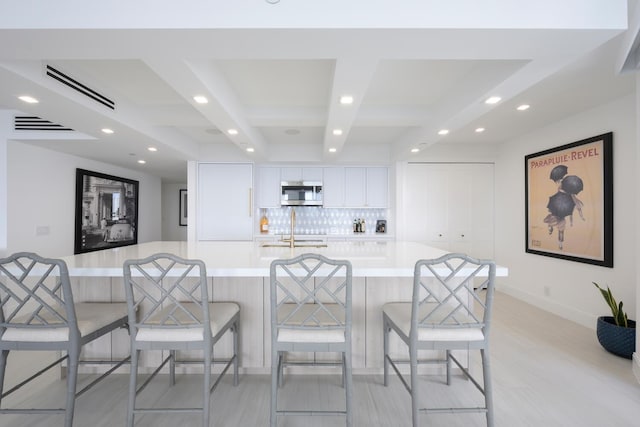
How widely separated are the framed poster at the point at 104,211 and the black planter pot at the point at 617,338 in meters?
6.35

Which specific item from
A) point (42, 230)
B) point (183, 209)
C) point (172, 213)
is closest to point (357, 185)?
point (42, 230)

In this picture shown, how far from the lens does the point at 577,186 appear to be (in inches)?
142

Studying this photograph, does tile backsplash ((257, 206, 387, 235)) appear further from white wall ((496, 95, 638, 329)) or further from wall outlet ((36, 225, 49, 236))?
wall outlet ((36, 225, 49, 236))

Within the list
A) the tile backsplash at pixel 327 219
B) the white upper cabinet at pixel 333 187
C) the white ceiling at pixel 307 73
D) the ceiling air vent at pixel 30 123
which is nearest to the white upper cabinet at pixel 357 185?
the white upper cabinet at pixel 333 187

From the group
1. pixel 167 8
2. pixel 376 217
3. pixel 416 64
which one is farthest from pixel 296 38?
pixel 376 217

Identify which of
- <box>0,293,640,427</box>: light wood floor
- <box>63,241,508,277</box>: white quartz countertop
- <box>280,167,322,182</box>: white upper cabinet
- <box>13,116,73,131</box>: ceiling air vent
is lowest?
<box>0,293,640,427</box>: light wood floor

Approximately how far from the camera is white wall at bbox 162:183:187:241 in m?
8.08

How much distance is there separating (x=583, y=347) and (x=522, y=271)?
5.63 feet

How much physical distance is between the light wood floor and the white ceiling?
2.16m

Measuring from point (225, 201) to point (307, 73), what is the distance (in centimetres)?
322

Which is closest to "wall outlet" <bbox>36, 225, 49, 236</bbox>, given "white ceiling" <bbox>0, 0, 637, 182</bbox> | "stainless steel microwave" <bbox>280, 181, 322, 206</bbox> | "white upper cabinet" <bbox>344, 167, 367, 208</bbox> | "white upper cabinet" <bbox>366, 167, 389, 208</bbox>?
"white ceiling" <bbox>0, 0, 637, 182</bbox>

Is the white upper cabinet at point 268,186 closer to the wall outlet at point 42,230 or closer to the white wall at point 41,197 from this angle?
the white wall at point 41,197

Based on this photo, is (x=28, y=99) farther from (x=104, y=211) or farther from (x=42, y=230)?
(x=104, y=211)

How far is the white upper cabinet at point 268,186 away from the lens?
562 cm
